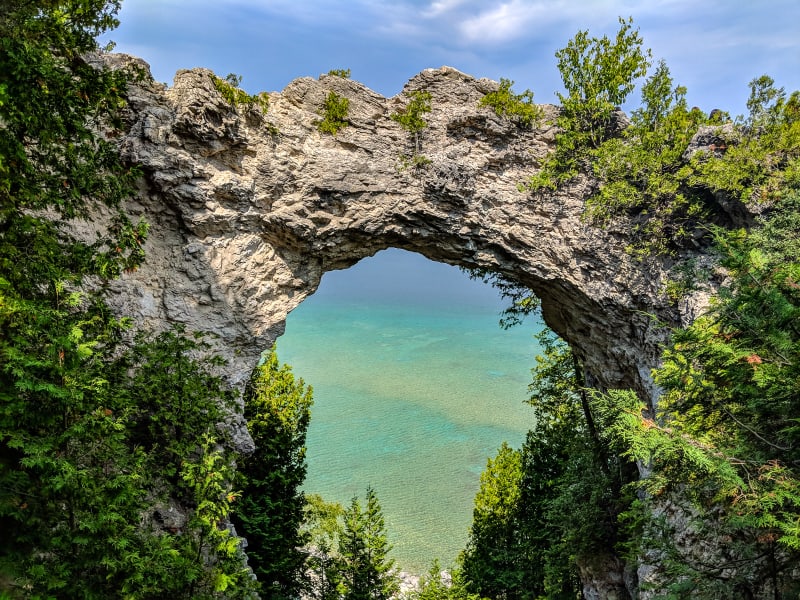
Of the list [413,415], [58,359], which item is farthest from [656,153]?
[413,415]

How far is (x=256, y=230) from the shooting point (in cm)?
952

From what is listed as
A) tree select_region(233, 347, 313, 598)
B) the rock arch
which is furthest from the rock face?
tree select_region(233, 347, 313, 598)

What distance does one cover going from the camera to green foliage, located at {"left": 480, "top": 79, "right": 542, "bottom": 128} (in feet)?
34.0

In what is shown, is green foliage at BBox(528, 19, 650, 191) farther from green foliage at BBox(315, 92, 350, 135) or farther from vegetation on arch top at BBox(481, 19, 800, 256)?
green foliage at BBox(315, 92, 350, 135)

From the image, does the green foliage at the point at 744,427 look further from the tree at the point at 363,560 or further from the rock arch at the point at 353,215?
the tree at the point at 363,560

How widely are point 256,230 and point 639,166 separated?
8.79 meters

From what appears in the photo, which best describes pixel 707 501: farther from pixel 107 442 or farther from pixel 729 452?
pixel 107 442

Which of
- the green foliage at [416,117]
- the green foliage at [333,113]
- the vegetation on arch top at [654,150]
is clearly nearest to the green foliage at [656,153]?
the vegetation on arch top at [654,150]

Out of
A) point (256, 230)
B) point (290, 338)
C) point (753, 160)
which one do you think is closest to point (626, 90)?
point (753, 160)

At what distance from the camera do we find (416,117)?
10391 mm

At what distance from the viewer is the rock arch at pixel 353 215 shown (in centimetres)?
863

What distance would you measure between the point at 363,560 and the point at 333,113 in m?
11.9

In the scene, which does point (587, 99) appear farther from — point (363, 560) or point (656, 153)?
point (363, 560)

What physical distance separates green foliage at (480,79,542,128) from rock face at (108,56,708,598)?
246 mm
